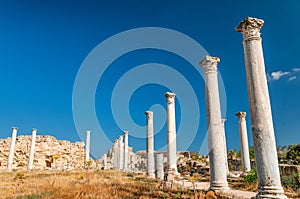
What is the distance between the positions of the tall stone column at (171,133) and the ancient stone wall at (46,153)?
21246mm

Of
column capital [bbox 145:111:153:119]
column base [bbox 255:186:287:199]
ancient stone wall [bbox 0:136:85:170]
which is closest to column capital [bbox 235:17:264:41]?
column base [bbox 255:186:287:199]

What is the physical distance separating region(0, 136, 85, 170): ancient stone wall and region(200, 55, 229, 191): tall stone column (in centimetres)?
2864

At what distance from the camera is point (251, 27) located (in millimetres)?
9125

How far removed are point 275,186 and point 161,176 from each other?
38.1 feet

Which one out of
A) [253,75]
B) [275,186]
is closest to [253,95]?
[253,75]

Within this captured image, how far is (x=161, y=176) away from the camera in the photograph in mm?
18125

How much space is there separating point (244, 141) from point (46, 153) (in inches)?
1150

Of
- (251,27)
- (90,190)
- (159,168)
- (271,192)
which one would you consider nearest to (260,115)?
(271,192)

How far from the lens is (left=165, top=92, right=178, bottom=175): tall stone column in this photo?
18.6 metres

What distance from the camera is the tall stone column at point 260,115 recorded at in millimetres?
7477

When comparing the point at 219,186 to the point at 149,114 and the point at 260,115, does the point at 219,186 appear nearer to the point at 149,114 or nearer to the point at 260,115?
the point at 260,115

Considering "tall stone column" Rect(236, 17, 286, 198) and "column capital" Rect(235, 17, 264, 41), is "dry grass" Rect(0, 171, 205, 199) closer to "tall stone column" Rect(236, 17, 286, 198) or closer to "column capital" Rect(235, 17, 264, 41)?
"tall stone column" Rect(236, 17, 286, 198)

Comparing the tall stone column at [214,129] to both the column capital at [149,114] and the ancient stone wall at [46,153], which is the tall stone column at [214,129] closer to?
the column capital at [149,114]

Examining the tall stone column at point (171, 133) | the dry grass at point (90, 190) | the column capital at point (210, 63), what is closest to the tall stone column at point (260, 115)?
the dry grass at point (90, 190)
